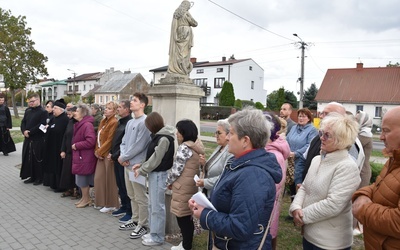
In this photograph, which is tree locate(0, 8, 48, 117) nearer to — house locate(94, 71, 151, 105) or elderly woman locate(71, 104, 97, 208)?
elderly woman locate(71, 104, 97, 208)

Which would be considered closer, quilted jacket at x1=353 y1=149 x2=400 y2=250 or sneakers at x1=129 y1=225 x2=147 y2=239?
quilted jacket at x1=353 y1=149 x2=400 y2=250

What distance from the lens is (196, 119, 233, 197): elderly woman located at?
11.3 ft

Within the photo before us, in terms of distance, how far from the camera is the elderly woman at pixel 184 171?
3.81 m

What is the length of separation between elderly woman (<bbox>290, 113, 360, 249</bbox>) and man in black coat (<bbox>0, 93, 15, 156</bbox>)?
1015cm

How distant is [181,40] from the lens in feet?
17.6

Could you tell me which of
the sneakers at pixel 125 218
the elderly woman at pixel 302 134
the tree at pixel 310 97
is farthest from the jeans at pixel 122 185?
the tree at pixel 310 97

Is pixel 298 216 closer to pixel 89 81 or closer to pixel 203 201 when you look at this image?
pixel 203 201

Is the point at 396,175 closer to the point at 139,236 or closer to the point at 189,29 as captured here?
the point at 139,236

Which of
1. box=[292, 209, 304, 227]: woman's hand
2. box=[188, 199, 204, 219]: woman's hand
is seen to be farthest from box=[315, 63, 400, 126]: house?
box=[188, 199, 204, 219]: woman's hand

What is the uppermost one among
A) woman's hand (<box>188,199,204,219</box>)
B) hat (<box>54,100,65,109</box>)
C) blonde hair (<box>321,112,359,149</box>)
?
hat (<box>54,100,65,109</box>)

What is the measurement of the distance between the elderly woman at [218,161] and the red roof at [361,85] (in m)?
38.6

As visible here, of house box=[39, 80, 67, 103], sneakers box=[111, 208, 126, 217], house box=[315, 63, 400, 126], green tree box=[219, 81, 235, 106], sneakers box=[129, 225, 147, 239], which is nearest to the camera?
sneakers box=[129, 225, 147, 239]

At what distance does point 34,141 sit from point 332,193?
703cm

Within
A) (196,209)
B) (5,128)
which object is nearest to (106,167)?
(196,209)
